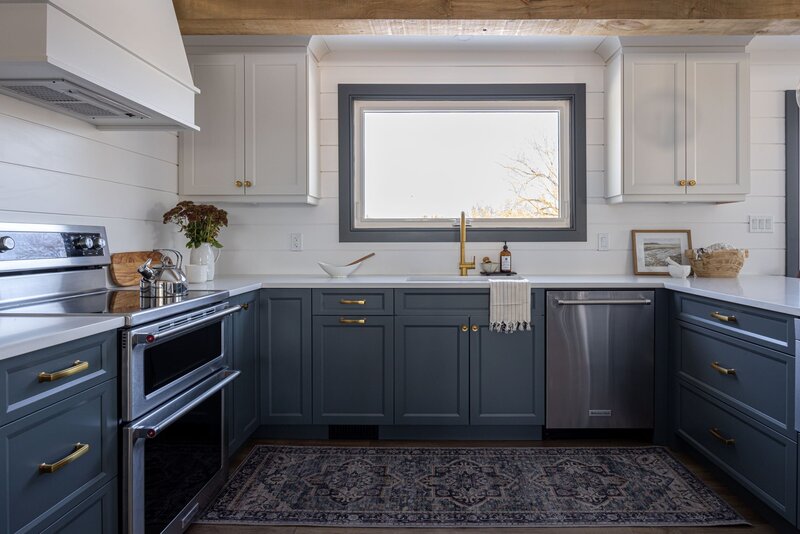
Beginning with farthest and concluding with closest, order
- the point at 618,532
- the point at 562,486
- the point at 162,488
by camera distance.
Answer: the point at 562,486 < the point at 618,532 < the point at 162,488

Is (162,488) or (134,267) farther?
(134,267)

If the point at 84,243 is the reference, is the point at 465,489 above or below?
below

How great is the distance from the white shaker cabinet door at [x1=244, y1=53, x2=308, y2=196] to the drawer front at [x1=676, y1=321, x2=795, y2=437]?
2.24m

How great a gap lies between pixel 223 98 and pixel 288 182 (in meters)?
0.63

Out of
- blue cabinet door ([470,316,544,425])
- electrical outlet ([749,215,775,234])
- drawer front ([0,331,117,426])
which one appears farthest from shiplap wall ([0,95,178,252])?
electrical outlet ([749,215,775,234])

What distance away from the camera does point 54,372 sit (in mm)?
1284

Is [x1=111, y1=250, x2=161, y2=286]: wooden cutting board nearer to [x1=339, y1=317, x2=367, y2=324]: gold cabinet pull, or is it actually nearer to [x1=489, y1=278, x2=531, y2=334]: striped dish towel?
[x1=339, y1=317, x2=367, y2=324]: gold cabinet pull

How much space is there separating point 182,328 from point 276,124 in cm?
166

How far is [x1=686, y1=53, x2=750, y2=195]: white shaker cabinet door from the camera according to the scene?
10.1ft

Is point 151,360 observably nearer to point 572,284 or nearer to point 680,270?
point 572,284

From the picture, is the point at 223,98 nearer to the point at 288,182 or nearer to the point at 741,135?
the point at 288,182

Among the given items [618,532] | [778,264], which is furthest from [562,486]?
[778,264]

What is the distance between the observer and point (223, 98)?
3.10 m

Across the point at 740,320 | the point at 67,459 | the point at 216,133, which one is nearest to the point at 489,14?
the point at 216,133
